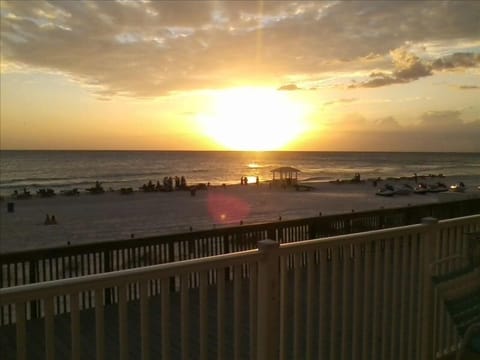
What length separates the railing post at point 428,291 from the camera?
10.6 feet

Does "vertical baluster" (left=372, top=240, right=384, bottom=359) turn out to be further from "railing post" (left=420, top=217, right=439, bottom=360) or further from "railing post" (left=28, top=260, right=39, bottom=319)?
"railing post" (left=28, top=260, right=39, bottom=319)

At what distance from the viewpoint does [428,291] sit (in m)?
3.29

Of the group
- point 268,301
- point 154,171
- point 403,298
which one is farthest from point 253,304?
point 154,171

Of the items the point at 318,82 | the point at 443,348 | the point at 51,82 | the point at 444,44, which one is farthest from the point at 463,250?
the point at 51,82

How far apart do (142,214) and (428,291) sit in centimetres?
1755

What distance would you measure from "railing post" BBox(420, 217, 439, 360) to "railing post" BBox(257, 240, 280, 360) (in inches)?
57.0

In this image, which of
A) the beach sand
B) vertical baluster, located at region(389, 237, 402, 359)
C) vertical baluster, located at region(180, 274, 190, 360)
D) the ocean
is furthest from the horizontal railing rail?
the ocean

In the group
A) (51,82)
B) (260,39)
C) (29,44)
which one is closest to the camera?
(260,39)

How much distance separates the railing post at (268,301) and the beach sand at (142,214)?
9.28 m

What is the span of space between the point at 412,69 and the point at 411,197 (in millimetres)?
12340

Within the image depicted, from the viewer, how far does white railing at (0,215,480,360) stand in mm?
1832

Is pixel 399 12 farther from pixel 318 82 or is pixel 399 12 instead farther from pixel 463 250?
pixel 318 82

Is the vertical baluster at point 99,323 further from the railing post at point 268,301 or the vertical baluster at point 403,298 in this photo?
the vertical baluster at point 403,298

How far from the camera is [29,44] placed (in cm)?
1513
